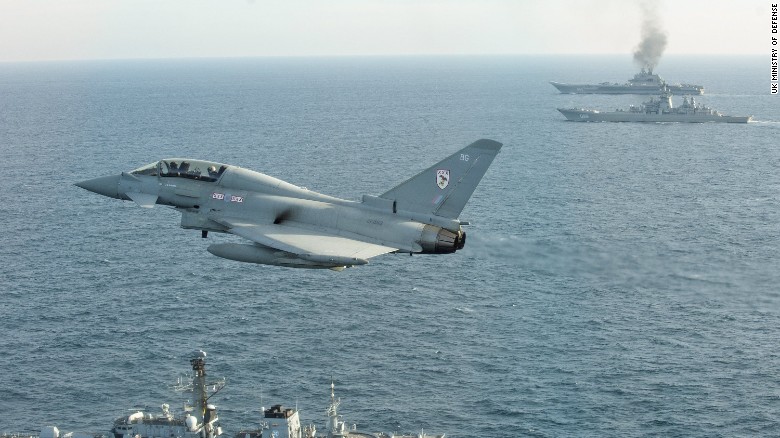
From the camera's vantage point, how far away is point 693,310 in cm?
10206

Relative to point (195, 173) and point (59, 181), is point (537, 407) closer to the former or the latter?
point (195, 173)

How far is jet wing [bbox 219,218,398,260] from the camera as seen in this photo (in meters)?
48.5

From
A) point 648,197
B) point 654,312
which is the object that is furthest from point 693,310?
point 648,197

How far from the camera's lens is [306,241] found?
50594 mm

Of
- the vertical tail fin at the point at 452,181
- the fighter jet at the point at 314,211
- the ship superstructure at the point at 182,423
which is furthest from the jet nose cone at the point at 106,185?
the vertical tail fin at the point at 452,181

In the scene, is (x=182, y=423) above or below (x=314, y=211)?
below

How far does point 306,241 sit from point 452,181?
9.10m

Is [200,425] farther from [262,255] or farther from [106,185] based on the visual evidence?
[262,255]

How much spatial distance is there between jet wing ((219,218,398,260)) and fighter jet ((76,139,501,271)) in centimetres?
5

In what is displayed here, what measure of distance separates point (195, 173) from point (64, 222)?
94767 mm

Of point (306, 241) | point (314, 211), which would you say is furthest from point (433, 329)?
point (306, 241)

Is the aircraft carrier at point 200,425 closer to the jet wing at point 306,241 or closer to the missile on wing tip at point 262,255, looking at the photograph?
the missile on wing tip at point 262,255

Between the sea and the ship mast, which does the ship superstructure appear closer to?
the ship mast

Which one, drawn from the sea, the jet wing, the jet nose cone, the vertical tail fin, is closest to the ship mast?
the sea
